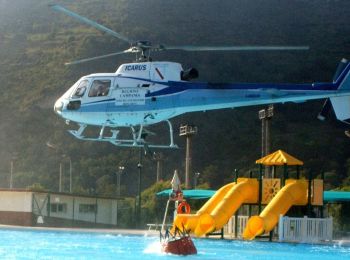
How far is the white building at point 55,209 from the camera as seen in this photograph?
3816 centimetres

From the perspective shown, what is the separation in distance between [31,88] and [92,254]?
55.9 meters

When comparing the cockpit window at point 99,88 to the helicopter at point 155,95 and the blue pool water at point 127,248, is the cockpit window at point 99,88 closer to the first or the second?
the helicopter at point 155,95

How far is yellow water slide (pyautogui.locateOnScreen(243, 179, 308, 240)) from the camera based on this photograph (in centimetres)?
2705

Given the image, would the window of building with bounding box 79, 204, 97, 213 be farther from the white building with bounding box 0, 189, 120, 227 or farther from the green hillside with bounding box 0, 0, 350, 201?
the green hillside with bounding box 0, 0, 350, 201

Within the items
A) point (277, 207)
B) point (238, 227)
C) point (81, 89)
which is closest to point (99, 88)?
point (81, 89)

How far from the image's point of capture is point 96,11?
4385 inches

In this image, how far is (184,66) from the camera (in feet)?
273

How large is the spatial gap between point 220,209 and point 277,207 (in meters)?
1.79

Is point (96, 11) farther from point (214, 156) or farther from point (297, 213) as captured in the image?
point (297, 213)

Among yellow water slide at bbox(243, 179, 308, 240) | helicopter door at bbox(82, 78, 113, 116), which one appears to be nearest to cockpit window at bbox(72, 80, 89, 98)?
helicopter door at bbox(82, 78, 113, 116)

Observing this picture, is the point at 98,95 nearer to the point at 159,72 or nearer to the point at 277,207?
the point at 159,72

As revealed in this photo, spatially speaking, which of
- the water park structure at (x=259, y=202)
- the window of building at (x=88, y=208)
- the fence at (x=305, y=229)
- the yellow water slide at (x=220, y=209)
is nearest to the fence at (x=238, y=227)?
the water park structure at (x=259, y=202)

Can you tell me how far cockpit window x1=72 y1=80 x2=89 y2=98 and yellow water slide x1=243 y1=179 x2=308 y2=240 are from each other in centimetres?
830

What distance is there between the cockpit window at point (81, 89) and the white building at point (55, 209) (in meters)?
17.7
